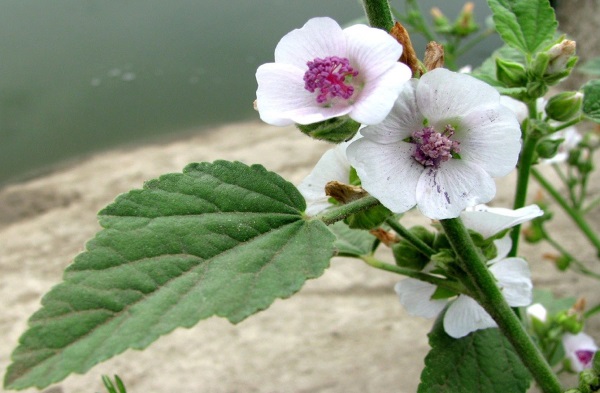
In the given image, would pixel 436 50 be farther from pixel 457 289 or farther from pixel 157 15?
pixel 157 15

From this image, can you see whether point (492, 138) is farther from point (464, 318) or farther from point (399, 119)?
point (464, 318)

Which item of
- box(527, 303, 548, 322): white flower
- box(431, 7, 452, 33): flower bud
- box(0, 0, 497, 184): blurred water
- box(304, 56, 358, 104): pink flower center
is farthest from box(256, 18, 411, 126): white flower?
box(0, 0, 497, 184): blurred water

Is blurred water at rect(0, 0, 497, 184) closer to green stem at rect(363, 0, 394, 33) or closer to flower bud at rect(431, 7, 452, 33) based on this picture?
flower bud at rect(431, 7, 452, 33)

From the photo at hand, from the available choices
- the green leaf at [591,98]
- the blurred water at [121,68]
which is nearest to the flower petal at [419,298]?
the green leaf at [591,98]

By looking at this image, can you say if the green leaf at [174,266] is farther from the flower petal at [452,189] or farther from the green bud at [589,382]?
the green bud at [589,382]

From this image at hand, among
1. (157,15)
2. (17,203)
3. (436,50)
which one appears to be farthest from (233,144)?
(436,50)
